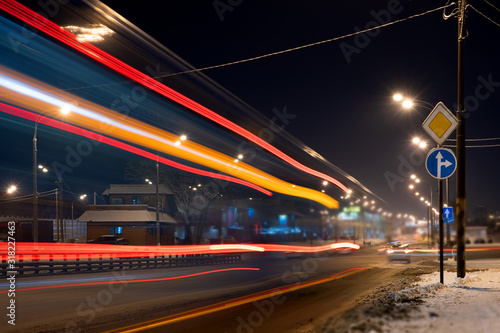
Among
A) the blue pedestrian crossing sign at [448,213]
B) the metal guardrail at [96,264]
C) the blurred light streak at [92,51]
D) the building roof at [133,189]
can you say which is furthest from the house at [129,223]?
the blue pedestrian crossing sign at [448,213]

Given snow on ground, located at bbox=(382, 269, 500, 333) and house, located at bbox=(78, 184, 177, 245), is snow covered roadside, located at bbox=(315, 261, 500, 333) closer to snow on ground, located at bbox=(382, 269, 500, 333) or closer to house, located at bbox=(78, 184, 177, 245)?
snow on ground, located at bbox=(382, 269, 500, 333)

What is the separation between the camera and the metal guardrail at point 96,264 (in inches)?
787

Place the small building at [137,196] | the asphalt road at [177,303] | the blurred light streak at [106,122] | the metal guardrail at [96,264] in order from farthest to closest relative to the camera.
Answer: the small building at [137,196], the metal guardrail at [96,264], the blurred light streak at [106,122], the asphalt road at [177,303]

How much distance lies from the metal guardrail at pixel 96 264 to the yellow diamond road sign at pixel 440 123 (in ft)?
54.3

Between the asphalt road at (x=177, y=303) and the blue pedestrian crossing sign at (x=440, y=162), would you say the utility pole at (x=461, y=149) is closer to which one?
the blue pedestrian crossing sign at (x=440, y=162)

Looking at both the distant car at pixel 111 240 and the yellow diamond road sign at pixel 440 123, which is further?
the distant car at pixel 111 240

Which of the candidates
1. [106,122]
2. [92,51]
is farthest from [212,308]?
[106,122]

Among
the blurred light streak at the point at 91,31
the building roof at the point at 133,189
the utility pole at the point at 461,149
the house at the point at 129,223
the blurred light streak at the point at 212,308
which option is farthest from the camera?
the building roof at the point at 133,189

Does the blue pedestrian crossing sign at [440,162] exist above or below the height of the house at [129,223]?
above

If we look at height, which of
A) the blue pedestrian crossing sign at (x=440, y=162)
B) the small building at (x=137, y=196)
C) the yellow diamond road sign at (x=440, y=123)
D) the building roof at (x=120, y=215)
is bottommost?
the building roof at (x=120, y=215)

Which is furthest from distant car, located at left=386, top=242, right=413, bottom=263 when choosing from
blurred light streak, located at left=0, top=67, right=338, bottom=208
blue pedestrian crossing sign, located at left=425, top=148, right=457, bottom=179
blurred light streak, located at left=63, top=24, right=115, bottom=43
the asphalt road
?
blurred light streak, located at left=63, top=24, right=115, bottom=43

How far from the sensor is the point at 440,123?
12445mm

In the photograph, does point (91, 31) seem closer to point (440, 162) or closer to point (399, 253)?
point (440, 162)

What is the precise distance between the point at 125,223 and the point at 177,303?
18795 mm
